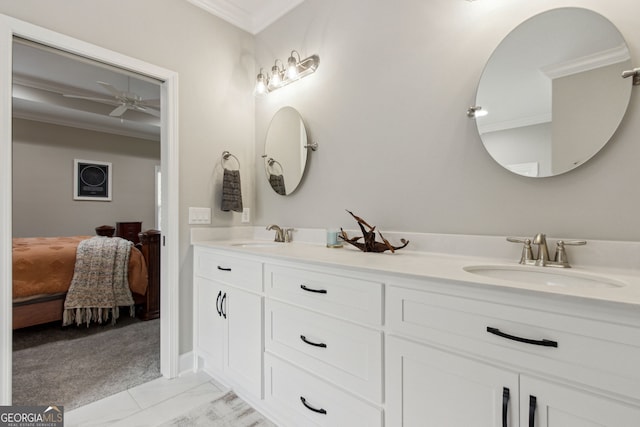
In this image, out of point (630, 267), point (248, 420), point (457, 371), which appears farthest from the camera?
point (248, 420)

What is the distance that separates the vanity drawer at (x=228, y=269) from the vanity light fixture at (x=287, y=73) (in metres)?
1.31

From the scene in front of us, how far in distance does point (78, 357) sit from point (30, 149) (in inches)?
164

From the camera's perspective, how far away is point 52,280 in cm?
271

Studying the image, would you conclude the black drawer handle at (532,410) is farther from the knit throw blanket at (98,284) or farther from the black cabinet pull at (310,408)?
the knit throw blanket at (98,284)

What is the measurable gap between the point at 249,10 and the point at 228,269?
6.68 feet

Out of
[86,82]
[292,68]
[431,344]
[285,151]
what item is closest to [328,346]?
[431,344]

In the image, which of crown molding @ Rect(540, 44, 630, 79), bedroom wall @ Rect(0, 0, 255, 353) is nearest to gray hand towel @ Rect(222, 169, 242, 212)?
bedroom wall @ Rect(0, 0, 255, 353)

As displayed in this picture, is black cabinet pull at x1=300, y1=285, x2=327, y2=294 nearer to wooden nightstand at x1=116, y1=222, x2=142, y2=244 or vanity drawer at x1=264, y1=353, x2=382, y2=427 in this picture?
vanity drawer at x1=264, y1=353, x2=382, y2=427

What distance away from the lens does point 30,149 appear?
183 inches

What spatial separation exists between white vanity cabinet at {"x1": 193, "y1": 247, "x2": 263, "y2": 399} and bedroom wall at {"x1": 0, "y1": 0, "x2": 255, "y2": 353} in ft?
0.51

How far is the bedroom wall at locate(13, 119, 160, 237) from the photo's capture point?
15.1ft

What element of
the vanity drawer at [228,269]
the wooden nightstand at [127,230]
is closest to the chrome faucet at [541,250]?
the vanity drawer at [228,269]

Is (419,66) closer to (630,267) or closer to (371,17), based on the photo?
(371,17)

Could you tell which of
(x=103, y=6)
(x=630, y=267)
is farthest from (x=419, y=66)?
(x=103, y=6)
